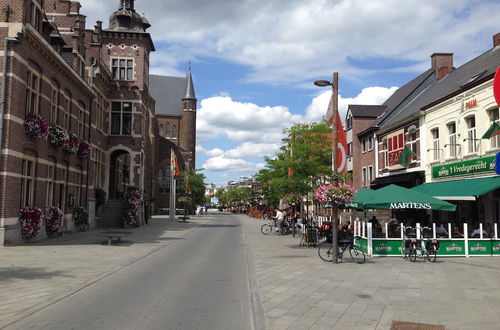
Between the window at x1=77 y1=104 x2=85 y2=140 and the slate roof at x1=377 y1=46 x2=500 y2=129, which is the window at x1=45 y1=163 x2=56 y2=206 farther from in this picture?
the slate roof at x1=377 y1=46 x2=500 y2=129

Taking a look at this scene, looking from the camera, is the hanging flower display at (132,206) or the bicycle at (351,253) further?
the hanging flower display at (132,206)

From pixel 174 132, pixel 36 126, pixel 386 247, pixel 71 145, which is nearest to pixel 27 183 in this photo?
pixel 36 126

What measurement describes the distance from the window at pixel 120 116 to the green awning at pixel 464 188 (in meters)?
23.7

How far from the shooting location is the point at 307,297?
333 inches

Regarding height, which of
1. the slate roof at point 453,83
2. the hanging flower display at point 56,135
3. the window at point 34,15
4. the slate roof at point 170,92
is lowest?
the hanging flower display at point 56,135

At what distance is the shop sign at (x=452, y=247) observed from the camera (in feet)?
51.9

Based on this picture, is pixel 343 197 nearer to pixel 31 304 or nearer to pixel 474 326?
pixel 474 326

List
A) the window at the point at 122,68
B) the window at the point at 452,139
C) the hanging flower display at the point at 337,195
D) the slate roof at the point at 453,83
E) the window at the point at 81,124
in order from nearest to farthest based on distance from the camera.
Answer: the hanging flower display at the point at 337,195, the slate roof at the point at 453,83, the window at the point at 452,139, the window at the point at 81,124, the window at the point at 122,68

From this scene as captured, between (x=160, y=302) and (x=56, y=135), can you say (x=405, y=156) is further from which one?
(x=160, y=302)

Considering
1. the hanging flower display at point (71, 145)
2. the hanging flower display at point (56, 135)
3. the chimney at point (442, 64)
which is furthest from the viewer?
the chimney at point (442, 64)

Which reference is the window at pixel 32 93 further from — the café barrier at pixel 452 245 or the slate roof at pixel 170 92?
the slate roof at pixel 170 92

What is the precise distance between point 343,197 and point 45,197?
1432 centimetres

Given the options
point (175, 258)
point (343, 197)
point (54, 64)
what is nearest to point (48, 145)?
point (54, 64)

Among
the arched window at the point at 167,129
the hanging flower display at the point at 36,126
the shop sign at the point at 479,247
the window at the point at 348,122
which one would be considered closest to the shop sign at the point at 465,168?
the shop sign at the point at 479,247
